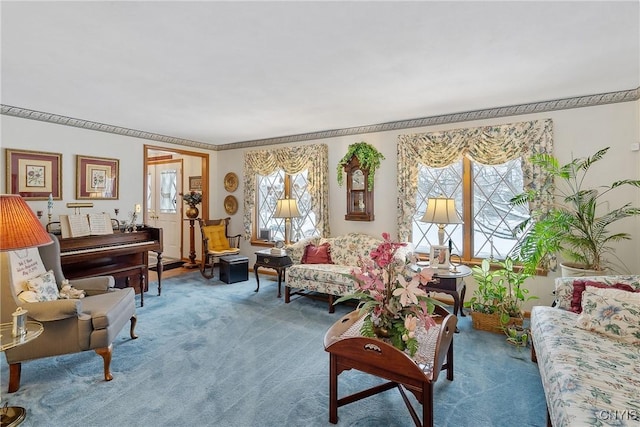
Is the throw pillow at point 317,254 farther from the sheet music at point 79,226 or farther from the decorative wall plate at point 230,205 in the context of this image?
the sheet music at point 79,226

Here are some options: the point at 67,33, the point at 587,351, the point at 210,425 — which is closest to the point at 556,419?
the point at 587,351

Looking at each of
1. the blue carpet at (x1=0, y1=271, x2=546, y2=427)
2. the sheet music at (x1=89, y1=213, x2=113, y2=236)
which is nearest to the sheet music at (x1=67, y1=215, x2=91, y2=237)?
the sheet music at (x1=89, y1=213, x2=113, y2=236)

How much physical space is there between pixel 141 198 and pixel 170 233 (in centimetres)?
216

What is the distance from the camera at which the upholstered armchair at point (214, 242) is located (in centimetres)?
553

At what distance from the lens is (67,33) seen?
→ 2.09m

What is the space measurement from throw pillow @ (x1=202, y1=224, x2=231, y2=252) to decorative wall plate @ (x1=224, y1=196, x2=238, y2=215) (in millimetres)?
470

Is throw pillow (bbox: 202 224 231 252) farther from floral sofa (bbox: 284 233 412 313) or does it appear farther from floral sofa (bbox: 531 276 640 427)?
floral sofa (bbox: 531 276 640 427)

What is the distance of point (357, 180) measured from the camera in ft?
15.8

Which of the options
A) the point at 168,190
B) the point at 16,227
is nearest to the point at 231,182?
the point at 168,190

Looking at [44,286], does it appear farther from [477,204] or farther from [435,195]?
[477,204]

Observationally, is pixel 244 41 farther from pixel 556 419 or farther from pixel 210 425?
pixel 556 419

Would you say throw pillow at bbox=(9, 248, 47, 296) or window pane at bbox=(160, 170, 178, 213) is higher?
window pane at bbox=(160, 170, 178, 213)

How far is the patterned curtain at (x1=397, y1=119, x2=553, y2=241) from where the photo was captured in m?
3.59

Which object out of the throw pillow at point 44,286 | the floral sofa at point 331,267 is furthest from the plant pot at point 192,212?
the throw pillow at point 44,286
